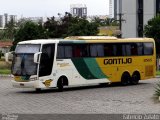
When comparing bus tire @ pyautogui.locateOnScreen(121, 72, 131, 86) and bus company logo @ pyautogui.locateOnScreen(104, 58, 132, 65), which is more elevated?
bus company logo @ pyautogui.locateOnScreen(104, 58, 132, 65)

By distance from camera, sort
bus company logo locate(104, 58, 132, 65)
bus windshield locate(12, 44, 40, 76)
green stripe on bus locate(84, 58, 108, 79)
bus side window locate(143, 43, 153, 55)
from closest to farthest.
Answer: bus windshield locate(12, 44, 40, 76), green stripe on bus locate(84, 58, 108, 79), bus company logo locate(104, 58, 132, 65), bus side window locate(143, 43, 153, 55)

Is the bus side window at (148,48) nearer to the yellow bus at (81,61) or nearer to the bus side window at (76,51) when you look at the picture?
the yellow bus at (81,61)

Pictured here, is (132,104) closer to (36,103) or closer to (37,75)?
(36,103)

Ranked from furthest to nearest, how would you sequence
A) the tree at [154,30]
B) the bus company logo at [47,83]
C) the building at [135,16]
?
the building at [135,16] → the tree at [154,30] → the bus company logo at [47,83]

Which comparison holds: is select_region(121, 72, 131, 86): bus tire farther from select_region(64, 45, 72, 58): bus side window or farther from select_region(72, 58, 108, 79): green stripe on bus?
select_region(64, 45, 72, 58): bus side window

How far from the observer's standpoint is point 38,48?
87.8 ft

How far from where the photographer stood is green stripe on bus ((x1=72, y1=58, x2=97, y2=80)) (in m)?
28.6

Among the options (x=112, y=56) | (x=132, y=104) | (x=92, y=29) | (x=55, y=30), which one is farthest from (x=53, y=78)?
(x=55, y=30)

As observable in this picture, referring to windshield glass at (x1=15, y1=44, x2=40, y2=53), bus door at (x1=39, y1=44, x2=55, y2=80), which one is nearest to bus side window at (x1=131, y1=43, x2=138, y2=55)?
bus door at (x1=39, y1=44, x2=55, y2=80)

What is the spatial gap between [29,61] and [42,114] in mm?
10093

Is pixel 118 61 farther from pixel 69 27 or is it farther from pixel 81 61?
pixel 69 27

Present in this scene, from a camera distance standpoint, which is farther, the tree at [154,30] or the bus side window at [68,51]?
the tree at [154,30]

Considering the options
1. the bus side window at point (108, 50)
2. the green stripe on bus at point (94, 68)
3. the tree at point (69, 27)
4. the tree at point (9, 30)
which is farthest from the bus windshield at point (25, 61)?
the tree at point (9, 30)

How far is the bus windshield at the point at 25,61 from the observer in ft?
87.0
